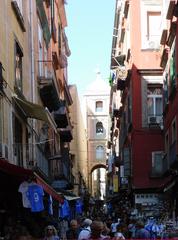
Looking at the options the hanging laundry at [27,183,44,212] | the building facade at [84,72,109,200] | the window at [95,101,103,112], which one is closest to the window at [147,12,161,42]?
the hanging laundry at [27,183,44,212]

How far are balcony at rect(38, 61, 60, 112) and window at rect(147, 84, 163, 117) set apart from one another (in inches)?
187

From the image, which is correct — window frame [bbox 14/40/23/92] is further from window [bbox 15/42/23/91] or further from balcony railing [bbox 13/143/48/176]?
balcony railing [bbox 13/143/48/176]

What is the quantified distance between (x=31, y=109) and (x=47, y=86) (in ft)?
26.3

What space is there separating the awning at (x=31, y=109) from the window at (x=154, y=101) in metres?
13.7

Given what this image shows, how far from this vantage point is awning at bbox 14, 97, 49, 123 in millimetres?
19422

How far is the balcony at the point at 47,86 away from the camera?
27.4 metres

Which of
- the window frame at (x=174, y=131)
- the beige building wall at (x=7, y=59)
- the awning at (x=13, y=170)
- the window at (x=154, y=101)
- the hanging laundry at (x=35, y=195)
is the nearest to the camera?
the awning at (x=13, y=170)

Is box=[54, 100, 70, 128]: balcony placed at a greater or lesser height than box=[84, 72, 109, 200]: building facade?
lesser

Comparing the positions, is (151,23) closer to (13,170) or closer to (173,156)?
(173,156)

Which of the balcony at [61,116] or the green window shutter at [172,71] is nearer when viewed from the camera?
the green window shutter at [172,71]

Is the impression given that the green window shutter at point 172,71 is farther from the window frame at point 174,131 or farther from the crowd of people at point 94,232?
the crowd of people at point 94,232

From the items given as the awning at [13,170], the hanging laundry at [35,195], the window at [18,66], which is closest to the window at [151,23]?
the window at [18,66]

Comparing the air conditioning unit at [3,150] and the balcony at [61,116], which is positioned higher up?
the balcony at [61,116]

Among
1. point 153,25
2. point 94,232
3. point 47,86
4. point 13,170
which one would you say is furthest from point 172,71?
point 94,232
